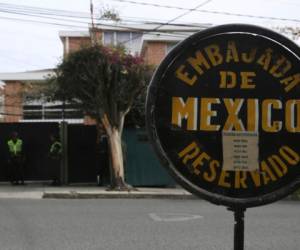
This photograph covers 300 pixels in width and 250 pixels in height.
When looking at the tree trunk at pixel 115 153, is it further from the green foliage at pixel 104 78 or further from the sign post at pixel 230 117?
the sign post at pixel 230 117

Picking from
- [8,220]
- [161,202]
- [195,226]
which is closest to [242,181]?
[195,226]

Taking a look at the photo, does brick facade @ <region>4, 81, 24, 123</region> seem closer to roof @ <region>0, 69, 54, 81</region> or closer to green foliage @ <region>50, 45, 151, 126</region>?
roof @ <region>0, 69, 54, 81</region>

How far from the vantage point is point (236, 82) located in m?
2.10

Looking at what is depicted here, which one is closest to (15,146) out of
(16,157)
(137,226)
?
(16,157)

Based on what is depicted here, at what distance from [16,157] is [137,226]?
8.71 metres

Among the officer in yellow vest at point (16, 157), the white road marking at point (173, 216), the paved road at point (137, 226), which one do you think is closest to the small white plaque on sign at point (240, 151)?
the paved road at point (137, 226)

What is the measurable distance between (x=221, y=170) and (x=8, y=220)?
9.14 meters

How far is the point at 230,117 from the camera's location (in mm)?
2086

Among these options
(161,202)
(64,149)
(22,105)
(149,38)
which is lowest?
(161,202)

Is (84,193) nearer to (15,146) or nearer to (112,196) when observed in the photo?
(112,196)

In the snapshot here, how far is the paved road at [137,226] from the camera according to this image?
27.9 ft

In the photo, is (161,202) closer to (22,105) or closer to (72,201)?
(72,201)

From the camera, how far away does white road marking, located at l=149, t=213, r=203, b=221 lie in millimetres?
11094

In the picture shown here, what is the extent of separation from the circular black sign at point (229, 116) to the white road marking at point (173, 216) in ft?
29.5
